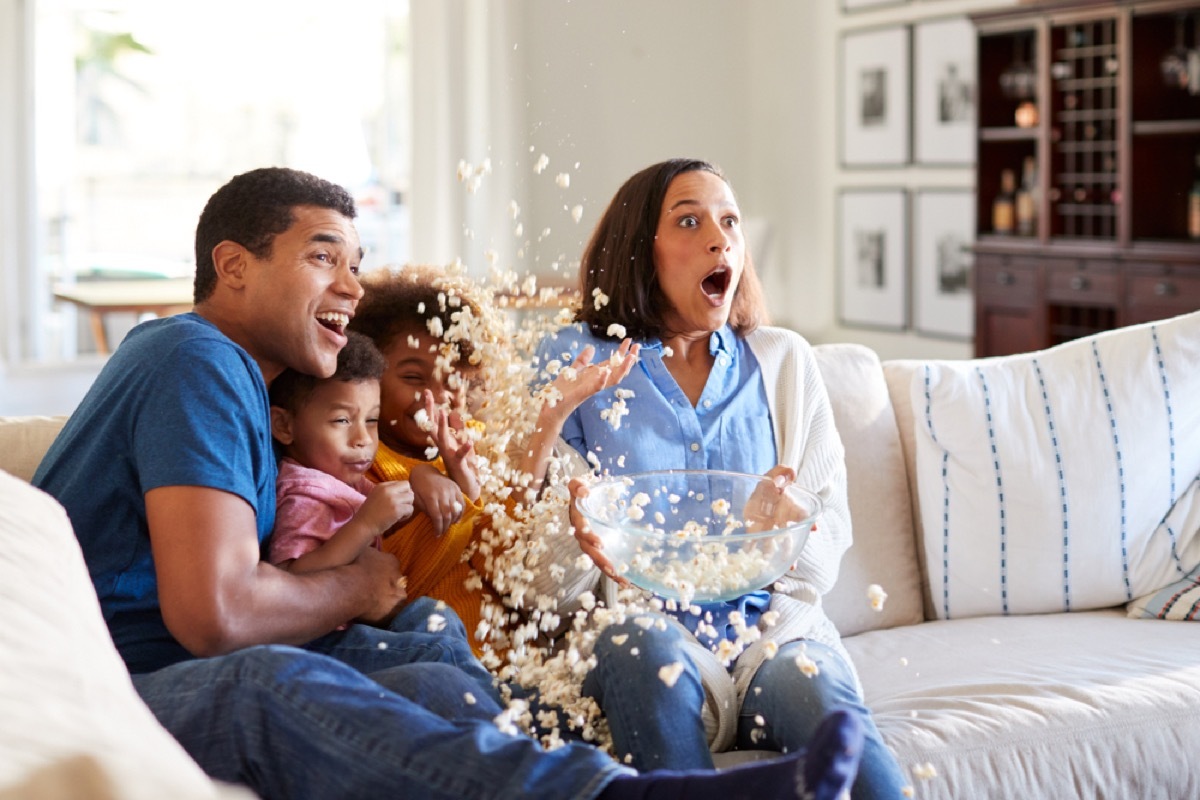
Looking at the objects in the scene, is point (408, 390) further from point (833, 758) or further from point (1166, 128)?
point (1166, 128)

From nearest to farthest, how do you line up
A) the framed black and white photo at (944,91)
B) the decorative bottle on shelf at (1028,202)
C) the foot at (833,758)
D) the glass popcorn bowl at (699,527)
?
the foot at (833,758)
the glass popcorn bowl at (699,527)
the decorative bottle on shelf at (1028,202)
the framed black and white photo at (944,91)

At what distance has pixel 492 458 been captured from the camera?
7.24 feet

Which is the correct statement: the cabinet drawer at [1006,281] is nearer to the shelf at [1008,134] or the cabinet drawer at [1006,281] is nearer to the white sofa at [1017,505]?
the shelf at [1008,134]

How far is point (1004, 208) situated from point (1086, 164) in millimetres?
484

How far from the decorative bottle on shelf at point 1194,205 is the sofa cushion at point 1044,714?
10.2 ft

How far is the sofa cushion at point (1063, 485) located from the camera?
2568mm

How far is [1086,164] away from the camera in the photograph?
5.48m

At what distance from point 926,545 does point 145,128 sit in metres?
4.79

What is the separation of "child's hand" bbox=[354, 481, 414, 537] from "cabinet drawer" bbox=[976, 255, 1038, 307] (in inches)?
168

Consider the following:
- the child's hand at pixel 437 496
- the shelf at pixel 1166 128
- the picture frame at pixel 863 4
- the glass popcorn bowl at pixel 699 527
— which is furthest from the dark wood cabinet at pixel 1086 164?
the child's hand at pixel 437 496

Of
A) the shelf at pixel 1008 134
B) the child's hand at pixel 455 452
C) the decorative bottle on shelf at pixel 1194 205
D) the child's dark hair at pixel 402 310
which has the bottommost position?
the child's hand at pixel 455 452

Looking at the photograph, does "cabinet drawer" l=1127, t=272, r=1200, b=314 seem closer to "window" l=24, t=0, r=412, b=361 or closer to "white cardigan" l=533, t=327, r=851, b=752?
"white cardigan" l=533, t=327, r=851, b=752

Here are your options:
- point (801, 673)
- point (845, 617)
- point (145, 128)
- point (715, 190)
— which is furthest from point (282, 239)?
point (145, 128)

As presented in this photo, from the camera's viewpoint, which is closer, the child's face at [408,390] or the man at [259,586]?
the man at [259,586]
